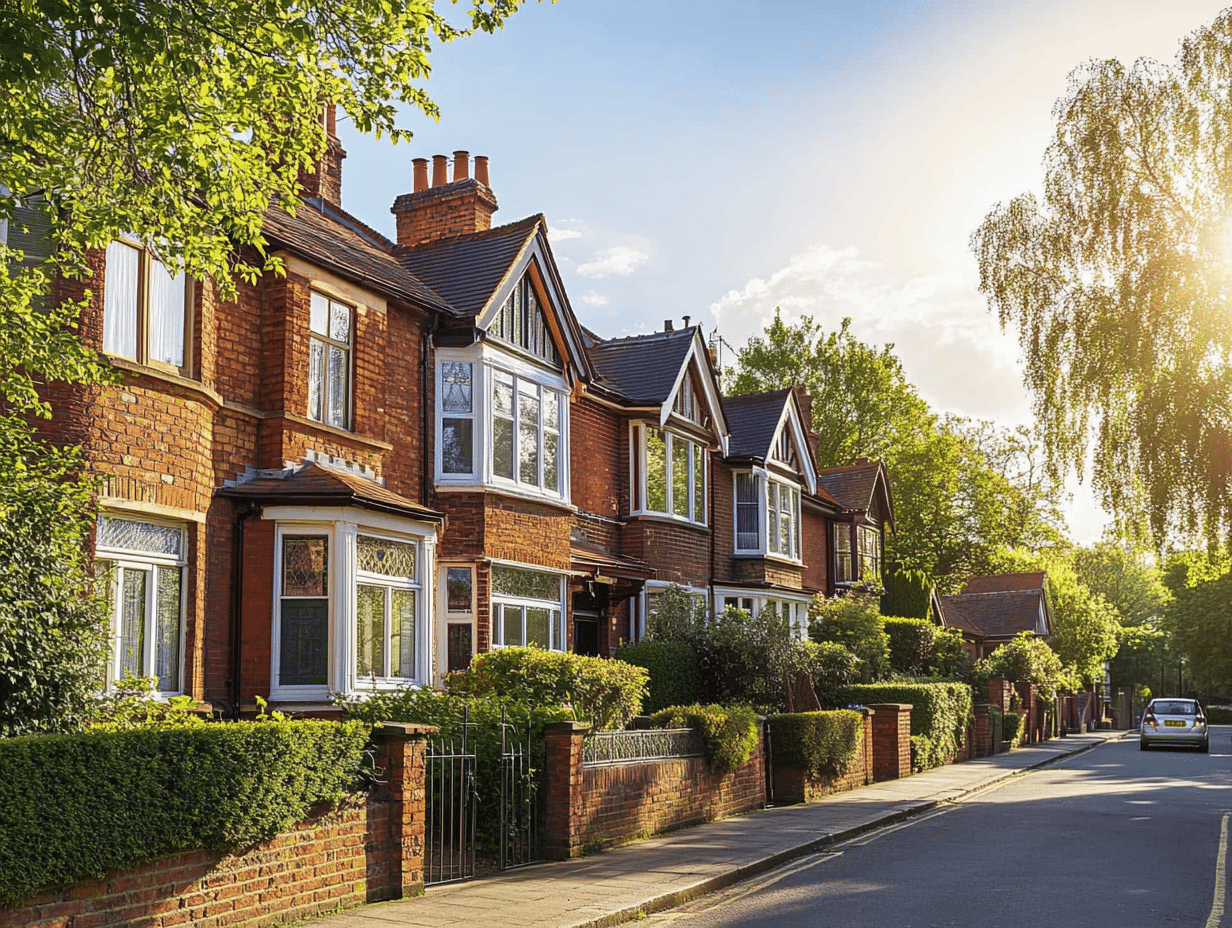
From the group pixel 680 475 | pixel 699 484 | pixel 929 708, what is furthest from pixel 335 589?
pixel 929 708

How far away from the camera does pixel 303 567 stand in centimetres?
1530

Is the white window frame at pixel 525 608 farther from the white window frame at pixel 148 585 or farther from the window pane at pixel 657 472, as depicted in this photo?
the white window frame at pixel 148 585

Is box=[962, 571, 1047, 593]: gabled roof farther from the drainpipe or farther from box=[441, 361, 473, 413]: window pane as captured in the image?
the drainpipe

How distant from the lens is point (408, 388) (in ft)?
60.8

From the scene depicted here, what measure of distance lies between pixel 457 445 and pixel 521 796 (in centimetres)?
Result: 782

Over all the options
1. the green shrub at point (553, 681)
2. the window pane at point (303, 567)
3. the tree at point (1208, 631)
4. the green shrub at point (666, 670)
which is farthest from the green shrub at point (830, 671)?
the tree at point (1208, 631)

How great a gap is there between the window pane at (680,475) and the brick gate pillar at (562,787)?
14049mm

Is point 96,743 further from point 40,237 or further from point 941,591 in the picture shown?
point 941,591

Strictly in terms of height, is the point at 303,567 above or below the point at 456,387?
below

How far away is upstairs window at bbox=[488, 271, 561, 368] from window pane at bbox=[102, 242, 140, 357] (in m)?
6.66

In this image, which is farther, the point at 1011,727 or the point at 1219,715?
the point at 1219,715

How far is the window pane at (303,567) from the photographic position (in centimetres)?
1522

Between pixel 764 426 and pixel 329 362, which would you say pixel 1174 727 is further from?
pixel 329 362

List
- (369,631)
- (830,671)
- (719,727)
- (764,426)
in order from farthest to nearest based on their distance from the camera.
Answer: (764,426) < (830,671) < (719,727) < (369,631)
